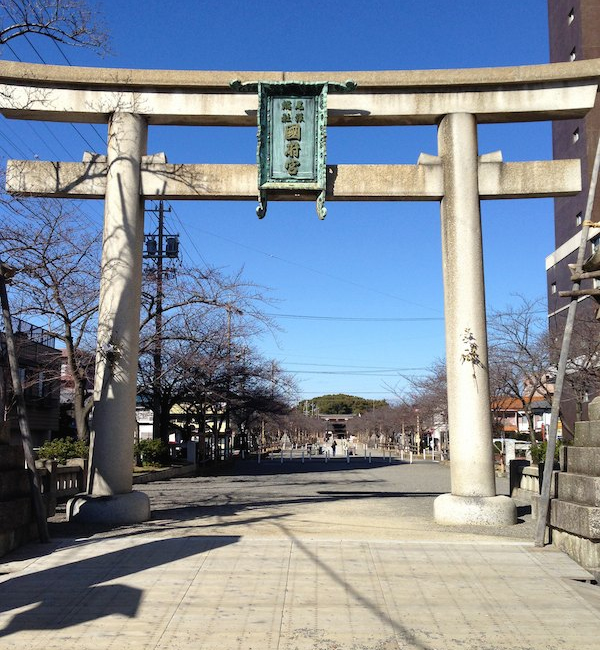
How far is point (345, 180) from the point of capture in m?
12.3

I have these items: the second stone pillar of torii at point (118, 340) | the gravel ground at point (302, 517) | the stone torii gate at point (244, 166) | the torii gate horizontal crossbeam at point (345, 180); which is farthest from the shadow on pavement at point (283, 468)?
the torii gate horizontal crossbeam at point (345, 180)

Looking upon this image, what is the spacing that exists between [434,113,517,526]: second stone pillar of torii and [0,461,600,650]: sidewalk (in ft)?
2.31

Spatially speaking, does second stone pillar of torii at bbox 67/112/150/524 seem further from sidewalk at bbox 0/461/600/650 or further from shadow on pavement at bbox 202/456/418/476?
shadow on pavement at bbox 202/456/418/476

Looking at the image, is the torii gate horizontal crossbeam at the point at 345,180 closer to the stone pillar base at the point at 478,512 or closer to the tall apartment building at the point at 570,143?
the stone pillar base at the point at 478,512

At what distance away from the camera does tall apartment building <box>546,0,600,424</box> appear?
36.5 m

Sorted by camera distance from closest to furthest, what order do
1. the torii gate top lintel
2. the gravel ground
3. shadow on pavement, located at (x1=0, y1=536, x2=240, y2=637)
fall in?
shadow on pavement, located at (x1=0, y1=536, x2=240, y2=637), the gravel ground, the torii gate top lintel

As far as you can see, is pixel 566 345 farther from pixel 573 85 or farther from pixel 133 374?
pixel 133 374

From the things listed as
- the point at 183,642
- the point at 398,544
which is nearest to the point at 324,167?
the point at 398,544

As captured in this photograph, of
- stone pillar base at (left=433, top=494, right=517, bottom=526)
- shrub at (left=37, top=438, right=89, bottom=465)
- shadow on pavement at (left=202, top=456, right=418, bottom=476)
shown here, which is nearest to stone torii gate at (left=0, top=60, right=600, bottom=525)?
stone pillar base at (left=433, top=494, right=517, bottom=526)

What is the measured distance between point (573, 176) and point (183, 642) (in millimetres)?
10040

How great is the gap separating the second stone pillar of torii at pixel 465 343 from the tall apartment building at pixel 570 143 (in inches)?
890

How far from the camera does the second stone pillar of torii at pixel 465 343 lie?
11.2 m

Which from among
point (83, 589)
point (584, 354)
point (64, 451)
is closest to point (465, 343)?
point (83, 589)

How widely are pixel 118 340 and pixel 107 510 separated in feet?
9.18
